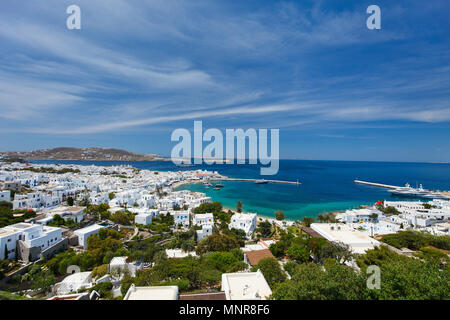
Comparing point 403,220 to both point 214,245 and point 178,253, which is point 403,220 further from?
point 178,253

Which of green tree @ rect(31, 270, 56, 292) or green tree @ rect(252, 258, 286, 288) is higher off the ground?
green tree @ rect(252, 258, 286, 288)

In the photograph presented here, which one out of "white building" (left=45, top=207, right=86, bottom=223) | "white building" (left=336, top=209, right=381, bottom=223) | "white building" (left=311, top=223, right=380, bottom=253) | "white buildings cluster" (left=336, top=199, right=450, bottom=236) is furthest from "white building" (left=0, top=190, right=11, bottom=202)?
"white building" (left=336, top=209, right=381, bottom=223)

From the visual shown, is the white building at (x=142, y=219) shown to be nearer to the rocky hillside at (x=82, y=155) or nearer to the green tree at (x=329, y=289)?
the green tree at (x=329, y=289)

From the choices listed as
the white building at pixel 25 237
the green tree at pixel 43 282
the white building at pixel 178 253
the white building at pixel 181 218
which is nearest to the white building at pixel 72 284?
the green tree at pixel 43 282

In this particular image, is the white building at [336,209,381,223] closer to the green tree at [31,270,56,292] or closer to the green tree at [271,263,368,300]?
the green tree at [271,263,368,300]
